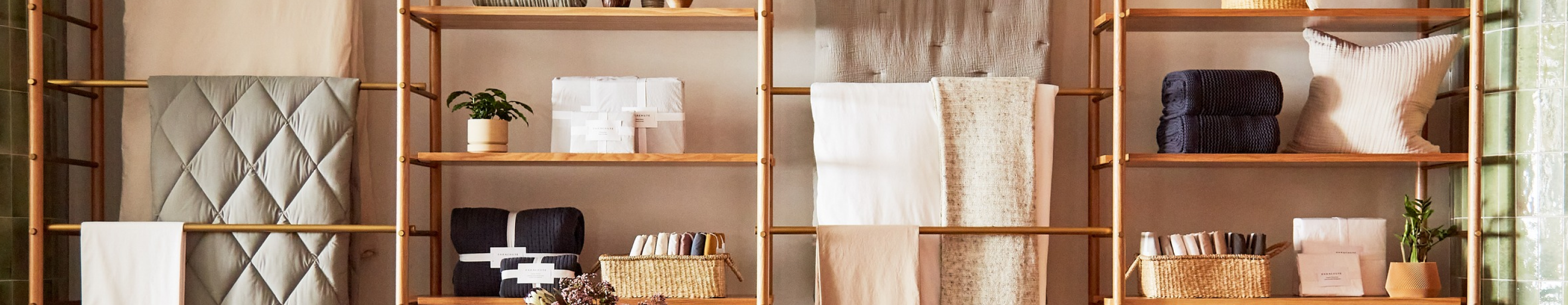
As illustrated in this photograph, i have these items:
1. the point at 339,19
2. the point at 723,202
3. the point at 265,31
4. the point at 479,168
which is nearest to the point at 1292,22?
the point at 723,202

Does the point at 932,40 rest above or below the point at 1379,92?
above

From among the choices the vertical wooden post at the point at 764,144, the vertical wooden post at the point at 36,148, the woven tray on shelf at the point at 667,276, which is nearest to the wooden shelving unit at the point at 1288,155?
the vertical wooden post at the point at 764,144

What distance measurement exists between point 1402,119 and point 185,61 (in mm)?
2869

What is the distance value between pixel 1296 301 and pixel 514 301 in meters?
1.77

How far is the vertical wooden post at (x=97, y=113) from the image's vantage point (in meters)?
2.63

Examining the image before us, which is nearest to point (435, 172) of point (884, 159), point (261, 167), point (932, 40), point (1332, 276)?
point (261, 167)

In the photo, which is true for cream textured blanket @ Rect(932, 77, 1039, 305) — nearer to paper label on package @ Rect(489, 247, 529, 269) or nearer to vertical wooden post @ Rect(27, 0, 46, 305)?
paper label on package @ Rect(489, 247, 529, 269)

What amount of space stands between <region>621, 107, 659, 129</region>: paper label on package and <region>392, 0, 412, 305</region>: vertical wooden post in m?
0.48

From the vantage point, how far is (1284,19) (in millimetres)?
2537

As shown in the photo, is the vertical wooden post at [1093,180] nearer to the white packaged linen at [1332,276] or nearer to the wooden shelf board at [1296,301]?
the wooden shelf board at [1296,301]

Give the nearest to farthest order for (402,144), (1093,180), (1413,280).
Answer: (402,144)
(1413,280)
(1093,180)

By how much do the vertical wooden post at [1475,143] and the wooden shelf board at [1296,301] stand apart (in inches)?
2.7

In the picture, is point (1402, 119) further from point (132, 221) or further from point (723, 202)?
point (132, 221)

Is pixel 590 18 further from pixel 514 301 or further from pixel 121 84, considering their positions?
pixel 121 84
